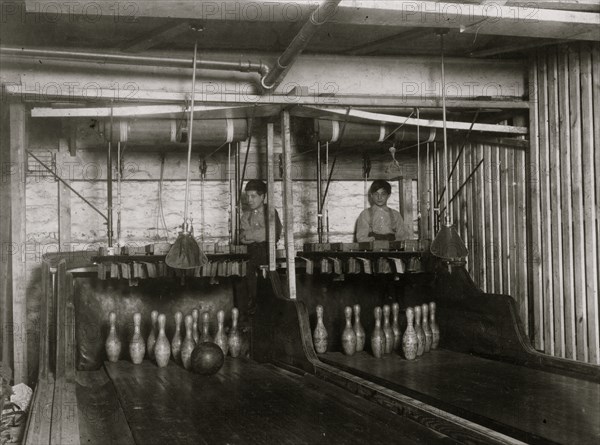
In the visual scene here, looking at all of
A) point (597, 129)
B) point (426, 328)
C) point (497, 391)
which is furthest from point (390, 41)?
point (497, 391)

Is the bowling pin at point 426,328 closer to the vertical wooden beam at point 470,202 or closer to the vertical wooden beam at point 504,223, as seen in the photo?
the vertical wooden beam at point 504,223

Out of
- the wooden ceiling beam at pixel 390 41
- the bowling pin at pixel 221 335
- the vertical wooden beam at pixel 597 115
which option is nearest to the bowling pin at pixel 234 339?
the bowling pin at pixel 221 335

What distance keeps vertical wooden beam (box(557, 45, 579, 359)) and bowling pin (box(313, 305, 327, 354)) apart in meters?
1.88

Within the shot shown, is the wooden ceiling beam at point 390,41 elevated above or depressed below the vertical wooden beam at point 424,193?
above

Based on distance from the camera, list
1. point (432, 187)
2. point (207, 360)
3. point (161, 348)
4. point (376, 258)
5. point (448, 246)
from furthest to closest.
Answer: point (432, 187), point (376, 258), point (161, 348), point (448, 246), point (207, 360)

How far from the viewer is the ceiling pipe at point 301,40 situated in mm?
3827

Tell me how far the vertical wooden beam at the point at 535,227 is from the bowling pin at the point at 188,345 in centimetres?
279

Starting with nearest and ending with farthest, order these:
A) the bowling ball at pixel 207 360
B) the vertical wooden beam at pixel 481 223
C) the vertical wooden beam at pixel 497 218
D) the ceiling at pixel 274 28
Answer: the ceiling at pixel 274 28 < the bowling ball at pixel 207 360 < the vertical wooden beam at pixel 497 218 < the vertical wooden beam at pixel 481 223

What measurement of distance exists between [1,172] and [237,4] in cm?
280

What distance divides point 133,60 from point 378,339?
2899 mm

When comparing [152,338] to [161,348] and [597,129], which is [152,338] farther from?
[597,129]

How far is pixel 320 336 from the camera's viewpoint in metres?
5.32

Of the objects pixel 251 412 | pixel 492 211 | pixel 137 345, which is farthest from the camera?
pixel 492 211

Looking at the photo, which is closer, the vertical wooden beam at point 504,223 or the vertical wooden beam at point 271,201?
the vertical wooden beam at point 271,201
